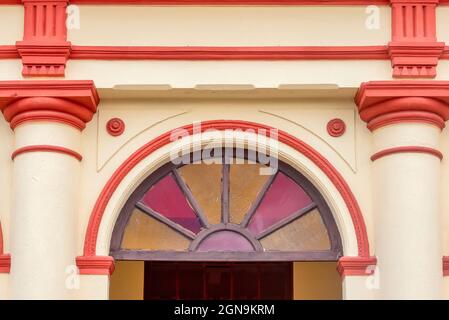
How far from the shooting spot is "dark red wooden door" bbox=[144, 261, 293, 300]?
622 inches

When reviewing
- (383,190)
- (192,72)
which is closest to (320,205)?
(383,190)

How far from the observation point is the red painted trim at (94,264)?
1231 centimetres

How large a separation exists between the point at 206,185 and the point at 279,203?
0.69 meters

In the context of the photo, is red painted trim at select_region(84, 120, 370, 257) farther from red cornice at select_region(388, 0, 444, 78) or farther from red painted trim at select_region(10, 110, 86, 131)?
red cornice at select_region(388, 0, 444, 78)

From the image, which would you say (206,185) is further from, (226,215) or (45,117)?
(45,117)

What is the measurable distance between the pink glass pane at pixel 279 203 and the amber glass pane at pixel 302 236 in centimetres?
11

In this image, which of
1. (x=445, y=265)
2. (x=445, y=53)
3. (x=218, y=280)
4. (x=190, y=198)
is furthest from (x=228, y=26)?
(x=218, y=280)

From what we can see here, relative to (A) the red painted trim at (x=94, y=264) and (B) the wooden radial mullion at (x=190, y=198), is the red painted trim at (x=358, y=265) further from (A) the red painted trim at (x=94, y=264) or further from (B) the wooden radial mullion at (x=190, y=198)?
(A) the red painted trim at (x=94, y=264)

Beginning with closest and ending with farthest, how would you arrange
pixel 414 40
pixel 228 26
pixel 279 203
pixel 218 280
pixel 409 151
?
1. pixel 409 151
2. pixel 414 40
3. pixel 228 26
4. pixel 279 203
5. pixel 218 280

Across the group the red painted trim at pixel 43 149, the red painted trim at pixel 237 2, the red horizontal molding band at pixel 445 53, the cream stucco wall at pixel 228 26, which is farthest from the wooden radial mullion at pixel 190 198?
the red horizontal molding band at pixel 445 53

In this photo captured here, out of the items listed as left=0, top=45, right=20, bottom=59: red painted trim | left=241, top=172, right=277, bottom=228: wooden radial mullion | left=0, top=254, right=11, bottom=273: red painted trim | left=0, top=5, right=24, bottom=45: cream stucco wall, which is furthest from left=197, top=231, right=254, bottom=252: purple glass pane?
left=0, top=5, right=24, bottom=45: cream stucco wall

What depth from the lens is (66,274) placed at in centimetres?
1218

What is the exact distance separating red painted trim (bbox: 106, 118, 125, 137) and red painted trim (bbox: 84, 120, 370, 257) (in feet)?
0.83

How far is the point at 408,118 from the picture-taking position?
12.3m
